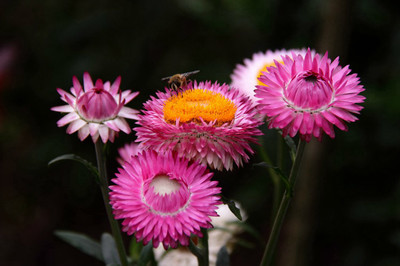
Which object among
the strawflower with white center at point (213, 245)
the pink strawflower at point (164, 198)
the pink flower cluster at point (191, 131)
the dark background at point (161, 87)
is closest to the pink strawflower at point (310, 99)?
the pink flower cluster at point (191, 131)

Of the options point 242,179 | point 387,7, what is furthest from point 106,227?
point 387,7

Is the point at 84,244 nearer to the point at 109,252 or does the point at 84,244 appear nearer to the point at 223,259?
the point at 109,252

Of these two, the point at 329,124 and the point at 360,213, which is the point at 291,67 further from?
the point at 360,213

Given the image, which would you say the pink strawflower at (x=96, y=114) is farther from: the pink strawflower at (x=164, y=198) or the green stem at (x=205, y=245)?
the green stem at (x=205, y=245)

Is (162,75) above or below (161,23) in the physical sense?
below

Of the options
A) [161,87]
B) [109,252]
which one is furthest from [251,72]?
[161,87]

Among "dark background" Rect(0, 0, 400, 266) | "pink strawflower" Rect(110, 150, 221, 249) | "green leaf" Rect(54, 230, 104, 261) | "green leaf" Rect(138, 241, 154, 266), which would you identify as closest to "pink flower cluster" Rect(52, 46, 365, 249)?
"pink strawflower" Rect(110, 150, 221, 249)
